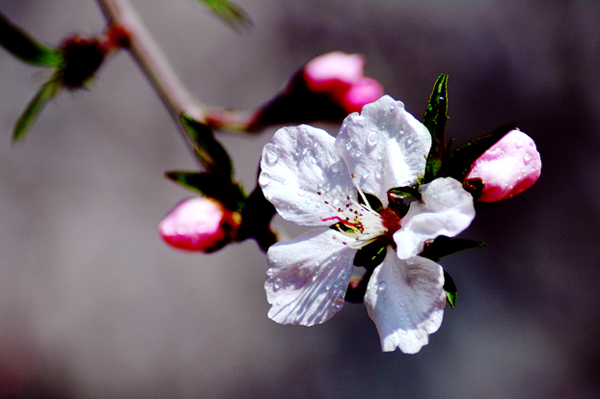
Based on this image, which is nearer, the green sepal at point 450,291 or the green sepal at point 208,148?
the green sepal at point 450,291

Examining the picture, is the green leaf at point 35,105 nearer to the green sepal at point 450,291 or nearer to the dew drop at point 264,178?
the dew drop at point 264,178

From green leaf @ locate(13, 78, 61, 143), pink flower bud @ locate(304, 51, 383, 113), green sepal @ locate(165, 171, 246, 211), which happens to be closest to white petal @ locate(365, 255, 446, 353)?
green sepal @ locate(165, 171, 246, 211)

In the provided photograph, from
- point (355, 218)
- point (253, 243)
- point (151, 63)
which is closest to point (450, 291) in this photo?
point (355, 218)

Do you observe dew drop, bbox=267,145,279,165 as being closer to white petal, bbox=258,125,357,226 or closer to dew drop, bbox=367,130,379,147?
white petal, bbox=258,125,357,226

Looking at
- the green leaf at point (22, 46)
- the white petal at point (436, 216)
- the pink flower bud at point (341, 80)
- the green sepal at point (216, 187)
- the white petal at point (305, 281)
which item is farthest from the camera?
the pink flower bud at point (341, 80)

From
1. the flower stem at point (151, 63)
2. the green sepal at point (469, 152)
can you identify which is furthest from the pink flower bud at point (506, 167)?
the flower stem at point (151, 63)

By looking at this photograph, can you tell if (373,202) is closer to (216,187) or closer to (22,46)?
(216,187)
